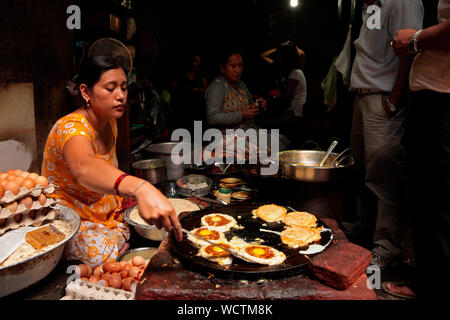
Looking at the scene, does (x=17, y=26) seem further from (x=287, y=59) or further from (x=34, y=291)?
(x=287, y=59)

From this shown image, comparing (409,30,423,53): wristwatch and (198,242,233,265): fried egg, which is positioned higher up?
(409,30,423,53): wristwatch

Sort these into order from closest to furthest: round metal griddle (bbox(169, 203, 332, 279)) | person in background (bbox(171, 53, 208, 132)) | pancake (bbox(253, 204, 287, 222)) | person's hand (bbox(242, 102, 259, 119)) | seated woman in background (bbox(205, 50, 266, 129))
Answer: round metal griddle (bbox(169, 203, 332, 279))
pancake (bbox(253, 204, 287, 222))
seated woman in background (bbox(205, 50, 266, 129))
person's hand (bbox(242, 102, 259, 119))
person in background (bbox(171, 53, 208, 132))

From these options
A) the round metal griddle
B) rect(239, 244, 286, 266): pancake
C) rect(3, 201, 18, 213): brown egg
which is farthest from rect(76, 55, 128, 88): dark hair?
rect(239, 244, 286, 266): pancake

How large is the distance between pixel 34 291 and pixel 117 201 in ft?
3.93

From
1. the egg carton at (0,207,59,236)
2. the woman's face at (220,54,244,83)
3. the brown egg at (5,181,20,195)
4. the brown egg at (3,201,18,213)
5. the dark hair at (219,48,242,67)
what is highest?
the dark hair at (219,48,242,67)

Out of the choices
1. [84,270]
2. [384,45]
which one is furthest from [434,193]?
[84,270]

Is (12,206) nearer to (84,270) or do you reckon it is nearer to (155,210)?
(84,270)

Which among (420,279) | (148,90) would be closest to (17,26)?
(148,90)

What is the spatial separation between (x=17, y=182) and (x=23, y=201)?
138 millimetres

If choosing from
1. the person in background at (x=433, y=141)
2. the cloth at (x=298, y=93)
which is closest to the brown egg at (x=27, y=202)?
the person in background at (x=433, y=141)

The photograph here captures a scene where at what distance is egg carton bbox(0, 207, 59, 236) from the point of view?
7.12ft

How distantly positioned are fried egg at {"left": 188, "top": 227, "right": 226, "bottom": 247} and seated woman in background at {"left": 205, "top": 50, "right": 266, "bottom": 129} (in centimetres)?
317

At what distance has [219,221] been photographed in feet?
7.75

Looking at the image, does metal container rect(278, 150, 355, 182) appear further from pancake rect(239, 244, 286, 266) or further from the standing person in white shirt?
pancake rect(239, 244, 286, 266)
